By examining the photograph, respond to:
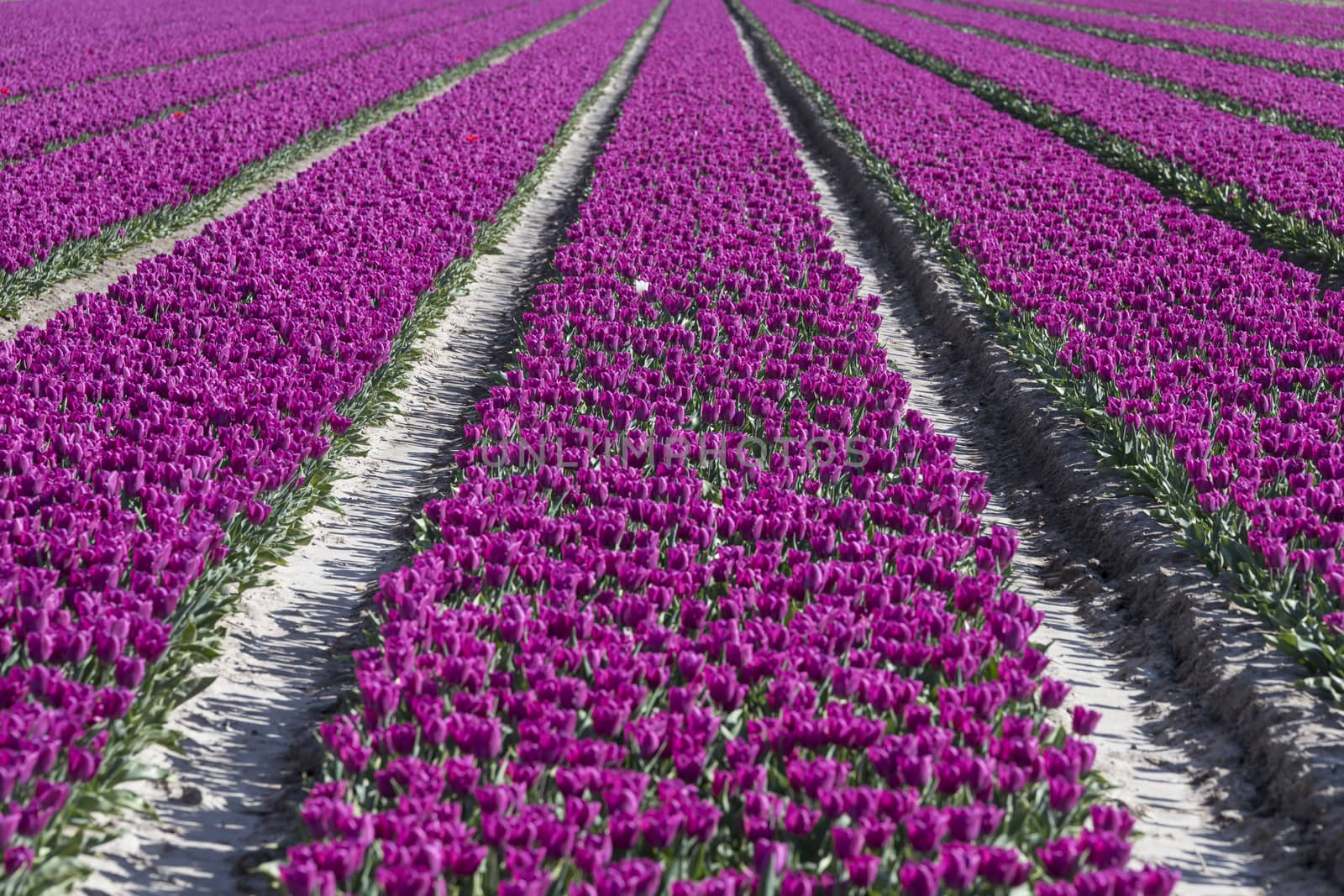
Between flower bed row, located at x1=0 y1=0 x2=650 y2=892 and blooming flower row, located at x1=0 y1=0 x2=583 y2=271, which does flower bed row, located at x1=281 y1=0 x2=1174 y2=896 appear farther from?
blooming flower row, located at x1=0 y1=0 x2=583 y2=271

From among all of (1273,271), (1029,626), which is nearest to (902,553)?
(1029,626)

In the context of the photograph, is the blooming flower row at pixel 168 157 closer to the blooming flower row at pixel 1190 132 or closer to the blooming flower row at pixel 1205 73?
the blooming flower row at pixel 1190 132

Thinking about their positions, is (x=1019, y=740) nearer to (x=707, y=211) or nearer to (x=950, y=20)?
(x=707, y=211)

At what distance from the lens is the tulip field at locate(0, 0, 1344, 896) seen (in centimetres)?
388

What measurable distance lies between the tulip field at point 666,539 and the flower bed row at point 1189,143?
18cm

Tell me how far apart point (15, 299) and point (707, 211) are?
267 inches

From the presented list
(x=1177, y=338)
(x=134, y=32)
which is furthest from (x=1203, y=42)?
(x=1177, y=338)

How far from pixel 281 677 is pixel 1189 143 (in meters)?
17.2

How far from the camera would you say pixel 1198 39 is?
136ft

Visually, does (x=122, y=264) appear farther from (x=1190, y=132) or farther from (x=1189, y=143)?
(x=1190, y=132)

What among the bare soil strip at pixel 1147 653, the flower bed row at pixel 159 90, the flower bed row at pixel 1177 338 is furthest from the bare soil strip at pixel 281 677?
the flower bed row at pixel 159 90

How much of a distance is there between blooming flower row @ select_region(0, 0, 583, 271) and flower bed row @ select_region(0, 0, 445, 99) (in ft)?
13.5

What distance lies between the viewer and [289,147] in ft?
61.2

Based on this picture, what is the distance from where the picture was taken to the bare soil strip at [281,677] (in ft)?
13.3
